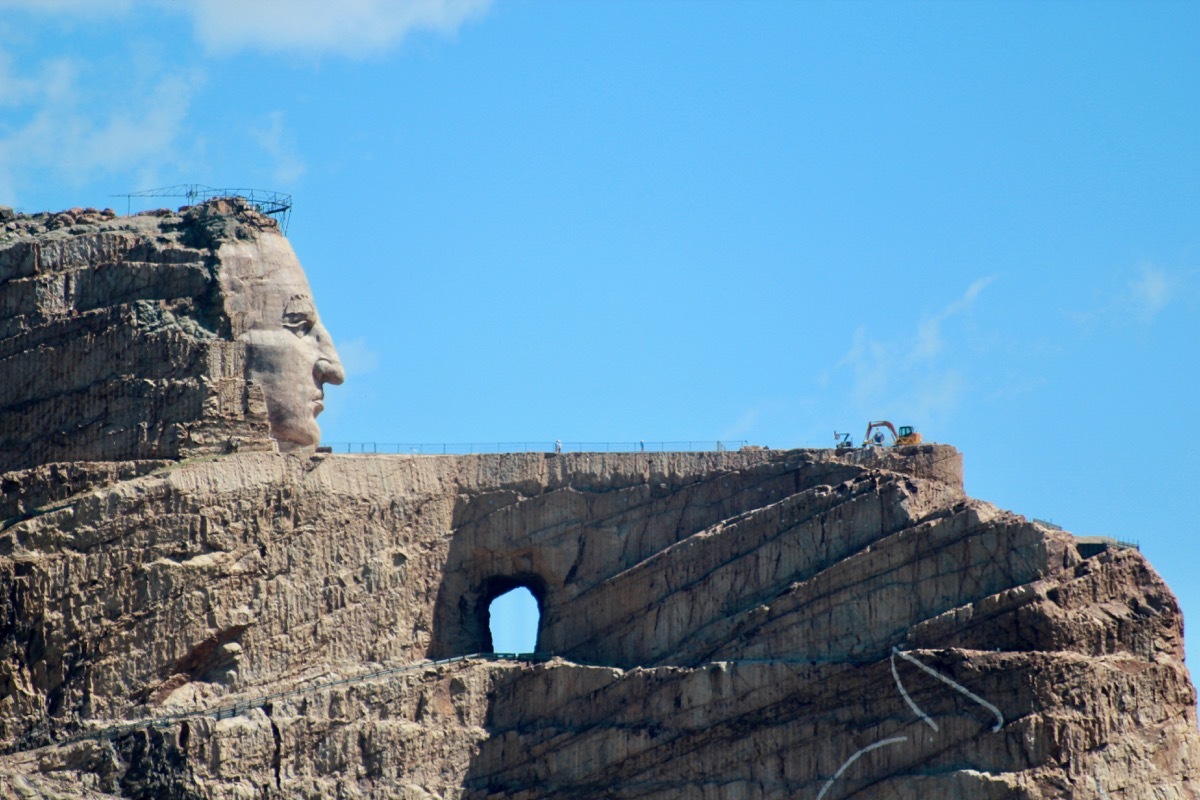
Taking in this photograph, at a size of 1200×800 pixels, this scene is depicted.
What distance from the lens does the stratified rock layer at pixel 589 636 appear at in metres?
54.1

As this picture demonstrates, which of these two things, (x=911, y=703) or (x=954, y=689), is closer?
(x=954, y=689)

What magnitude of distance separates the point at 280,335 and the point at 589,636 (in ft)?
25.1

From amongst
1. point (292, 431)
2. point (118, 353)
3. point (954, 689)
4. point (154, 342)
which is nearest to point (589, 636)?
point (292, 431)

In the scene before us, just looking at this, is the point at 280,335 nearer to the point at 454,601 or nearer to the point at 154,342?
the point at 154,342

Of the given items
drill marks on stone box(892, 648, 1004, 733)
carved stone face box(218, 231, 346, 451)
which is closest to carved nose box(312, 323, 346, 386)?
carved stone face box(218, 231, 346, 451)

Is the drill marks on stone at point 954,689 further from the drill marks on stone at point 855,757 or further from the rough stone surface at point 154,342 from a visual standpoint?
the rough stone surface at point 154,342

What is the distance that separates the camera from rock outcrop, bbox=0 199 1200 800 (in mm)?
54188

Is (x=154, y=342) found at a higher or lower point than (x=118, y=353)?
higher

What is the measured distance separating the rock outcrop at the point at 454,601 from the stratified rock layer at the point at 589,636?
0.17 feet

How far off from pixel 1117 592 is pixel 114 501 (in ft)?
55.9

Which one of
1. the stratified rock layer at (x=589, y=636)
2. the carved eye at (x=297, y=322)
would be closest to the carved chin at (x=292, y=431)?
the stratified rock layer at (x=589, y=636)

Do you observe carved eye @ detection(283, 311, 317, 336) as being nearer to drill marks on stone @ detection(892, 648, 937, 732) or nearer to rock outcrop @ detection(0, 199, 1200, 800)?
rock outcrop @ detection(0, 199, 1200, 800)

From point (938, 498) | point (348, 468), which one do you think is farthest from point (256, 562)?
point (938, 498)

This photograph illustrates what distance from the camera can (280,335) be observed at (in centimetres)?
5831
